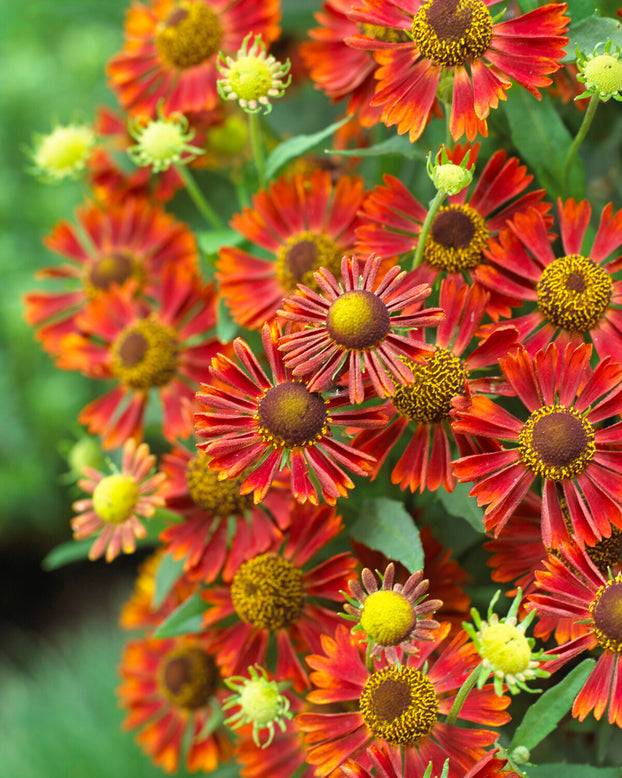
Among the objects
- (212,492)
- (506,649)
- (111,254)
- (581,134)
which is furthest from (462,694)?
(111,254)

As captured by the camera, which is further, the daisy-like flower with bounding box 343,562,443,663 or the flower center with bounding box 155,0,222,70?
the flower center with bounding box 155,0,222,70

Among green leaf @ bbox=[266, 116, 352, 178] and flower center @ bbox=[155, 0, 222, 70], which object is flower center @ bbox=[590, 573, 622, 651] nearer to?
green leaf @ bbox=[266, 116, 352, 178]

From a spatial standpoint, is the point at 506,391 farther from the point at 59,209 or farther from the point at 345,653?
the point at 59,209

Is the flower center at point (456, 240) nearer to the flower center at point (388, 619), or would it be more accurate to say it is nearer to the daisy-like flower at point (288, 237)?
the daisy-like flower at point (288, 237)

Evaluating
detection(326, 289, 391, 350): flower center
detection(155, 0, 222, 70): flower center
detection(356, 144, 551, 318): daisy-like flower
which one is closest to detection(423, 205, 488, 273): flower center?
detection(356, 144, 551, 318): daisy-like flower

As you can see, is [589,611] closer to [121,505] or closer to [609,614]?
[609,614]

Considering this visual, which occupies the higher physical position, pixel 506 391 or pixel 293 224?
pixel 293 224

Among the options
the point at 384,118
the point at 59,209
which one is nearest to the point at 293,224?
the point at 384,118
